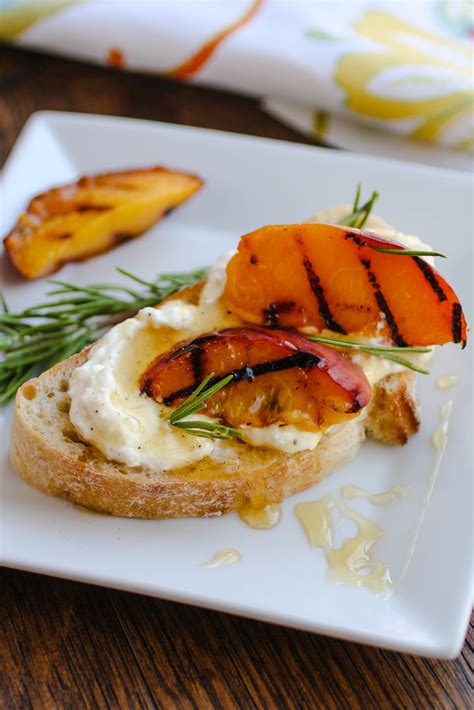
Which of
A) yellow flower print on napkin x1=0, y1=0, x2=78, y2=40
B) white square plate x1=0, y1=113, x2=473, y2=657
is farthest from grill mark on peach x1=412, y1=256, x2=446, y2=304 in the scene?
yellow flower print on napkin x1=0, y1=0, x2=78, y2=40

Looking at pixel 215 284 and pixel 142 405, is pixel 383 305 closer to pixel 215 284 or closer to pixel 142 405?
pixel 215 284

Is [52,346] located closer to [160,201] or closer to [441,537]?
[160,201]

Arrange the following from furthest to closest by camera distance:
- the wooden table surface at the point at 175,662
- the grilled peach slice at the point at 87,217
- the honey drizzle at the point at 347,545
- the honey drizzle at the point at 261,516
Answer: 1. the grilled peach slice at the point at 87,217
2. the honey drizzle at the point at 261,516
3. the honey drizzle at the point at 347,545
4. the wooden table surface at the point at 175,662

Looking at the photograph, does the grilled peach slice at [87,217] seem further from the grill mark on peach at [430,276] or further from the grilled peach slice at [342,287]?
the grill mark on peach at [430,276]

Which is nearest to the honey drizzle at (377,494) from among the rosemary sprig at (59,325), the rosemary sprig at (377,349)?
the rosemary sprig at (377,349)

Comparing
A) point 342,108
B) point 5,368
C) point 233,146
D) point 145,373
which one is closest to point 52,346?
point 5,368

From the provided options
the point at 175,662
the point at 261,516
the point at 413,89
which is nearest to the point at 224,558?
the point at 261,516
